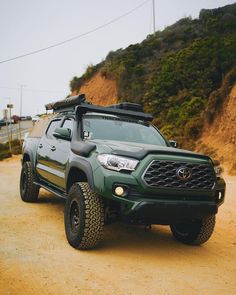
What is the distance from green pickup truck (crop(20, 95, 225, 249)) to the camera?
4270 millimetres

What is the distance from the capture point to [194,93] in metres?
20.0

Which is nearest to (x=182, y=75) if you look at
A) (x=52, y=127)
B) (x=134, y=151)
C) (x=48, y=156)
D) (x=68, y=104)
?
(x=52, y=127)

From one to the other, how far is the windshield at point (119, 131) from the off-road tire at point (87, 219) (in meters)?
1.06

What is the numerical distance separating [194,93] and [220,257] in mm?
15999

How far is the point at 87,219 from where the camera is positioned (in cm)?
444

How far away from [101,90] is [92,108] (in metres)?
26.3

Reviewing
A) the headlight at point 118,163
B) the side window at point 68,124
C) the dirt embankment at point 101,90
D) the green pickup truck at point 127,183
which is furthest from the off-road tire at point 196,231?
the dirt embankment at point 101,90

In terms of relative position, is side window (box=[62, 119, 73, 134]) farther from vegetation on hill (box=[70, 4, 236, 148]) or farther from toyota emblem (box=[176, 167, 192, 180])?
vegetation on hill (box=[70, 4, 236, 148])

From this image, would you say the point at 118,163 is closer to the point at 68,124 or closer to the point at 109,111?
the point at 109,111

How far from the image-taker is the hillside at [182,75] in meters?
17.8

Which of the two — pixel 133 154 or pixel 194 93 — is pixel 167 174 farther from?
pixel 194 93

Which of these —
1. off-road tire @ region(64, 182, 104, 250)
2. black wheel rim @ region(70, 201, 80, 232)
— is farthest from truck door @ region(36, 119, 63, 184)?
off-road tire @ region(64, 182, 104, 250)

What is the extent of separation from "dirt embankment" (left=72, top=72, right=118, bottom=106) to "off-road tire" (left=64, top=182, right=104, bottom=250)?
945 inches

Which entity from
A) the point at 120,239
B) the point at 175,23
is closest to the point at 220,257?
the point at 120,239
